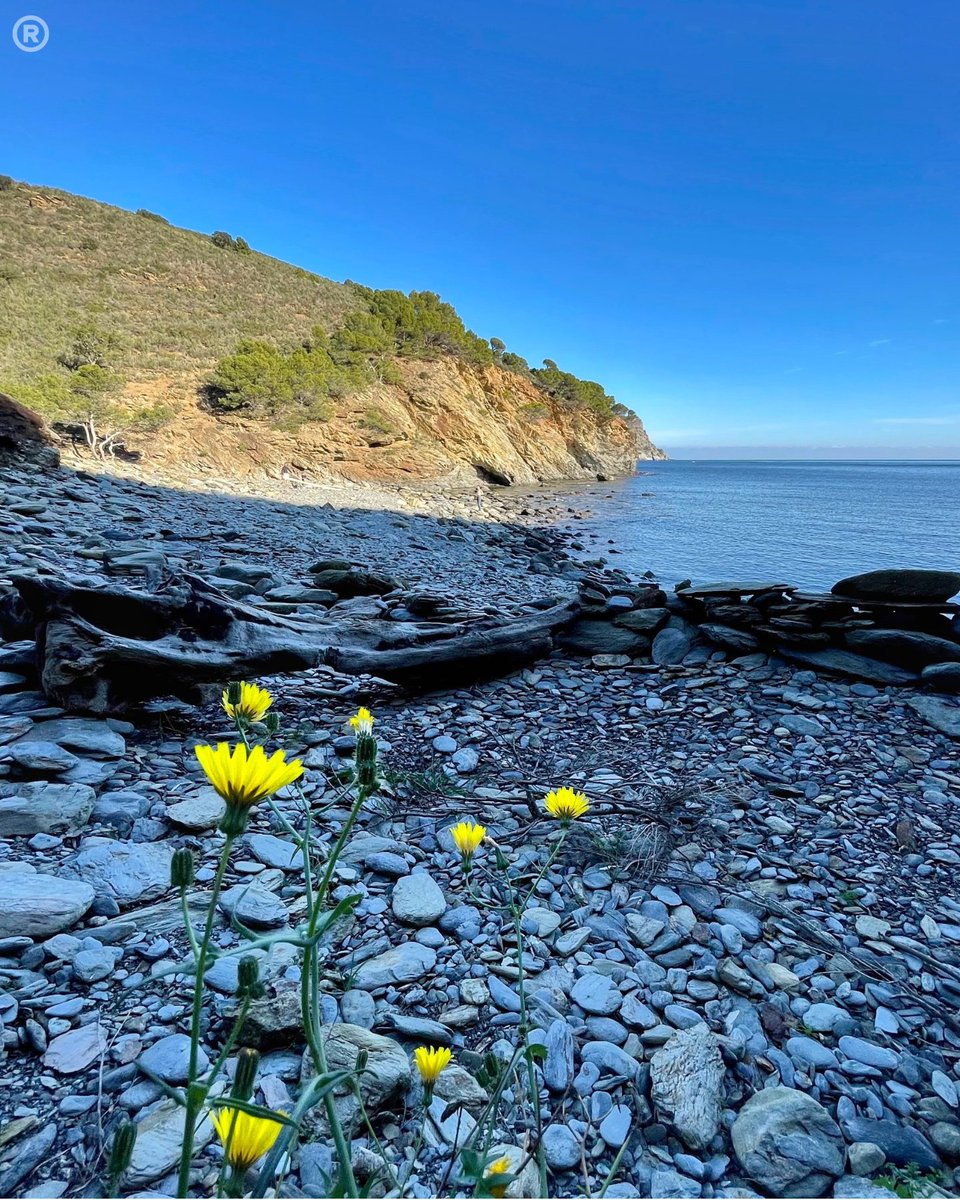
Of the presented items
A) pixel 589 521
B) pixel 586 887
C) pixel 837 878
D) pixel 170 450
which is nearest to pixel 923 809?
pixel 837 878

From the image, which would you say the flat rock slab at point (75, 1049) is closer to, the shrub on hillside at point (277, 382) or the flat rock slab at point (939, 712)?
the flat rock slab at point (939, 712)

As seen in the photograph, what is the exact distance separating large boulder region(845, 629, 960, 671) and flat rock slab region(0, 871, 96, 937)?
516cm

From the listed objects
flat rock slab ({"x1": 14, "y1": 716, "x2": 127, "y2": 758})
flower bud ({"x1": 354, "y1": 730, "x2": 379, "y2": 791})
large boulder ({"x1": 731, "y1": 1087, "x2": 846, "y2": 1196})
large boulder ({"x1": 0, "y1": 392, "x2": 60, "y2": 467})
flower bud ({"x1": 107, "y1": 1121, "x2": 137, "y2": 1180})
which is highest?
large boulder ({"x1": 0, "y1": 392, "x2": 60, "y2": 467})

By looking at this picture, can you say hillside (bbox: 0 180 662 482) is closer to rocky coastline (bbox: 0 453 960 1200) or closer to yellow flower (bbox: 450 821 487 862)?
rocky coastline (bbox: 0 453 960 1200)

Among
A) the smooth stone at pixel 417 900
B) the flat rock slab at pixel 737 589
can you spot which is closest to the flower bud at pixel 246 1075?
the smooth stone at pixel 417 900

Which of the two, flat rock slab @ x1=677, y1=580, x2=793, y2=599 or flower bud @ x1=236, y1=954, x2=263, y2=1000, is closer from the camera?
flower bud @ x1=236, y1=954, x2=263, y2=1000

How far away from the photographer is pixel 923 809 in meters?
2.91

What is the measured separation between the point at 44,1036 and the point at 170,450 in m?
19.0

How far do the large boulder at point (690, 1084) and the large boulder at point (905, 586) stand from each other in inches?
166

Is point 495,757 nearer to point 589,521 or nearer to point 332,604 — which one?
point 332,604

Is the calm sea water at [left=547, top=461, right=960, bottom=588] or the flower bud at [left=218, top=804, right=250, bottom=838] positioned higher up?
the flower bud at [left=218, top=804, right=250, bottom=838]

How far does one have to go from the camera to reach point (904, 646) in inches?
173

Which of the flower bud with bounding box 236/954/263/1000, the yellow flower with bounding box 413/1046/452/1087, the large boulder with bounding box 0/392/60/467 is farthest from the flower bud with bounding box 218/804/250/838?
the large boulder with bounding box 0/392/60/467

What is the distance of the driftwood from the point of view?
2943 millimetres
